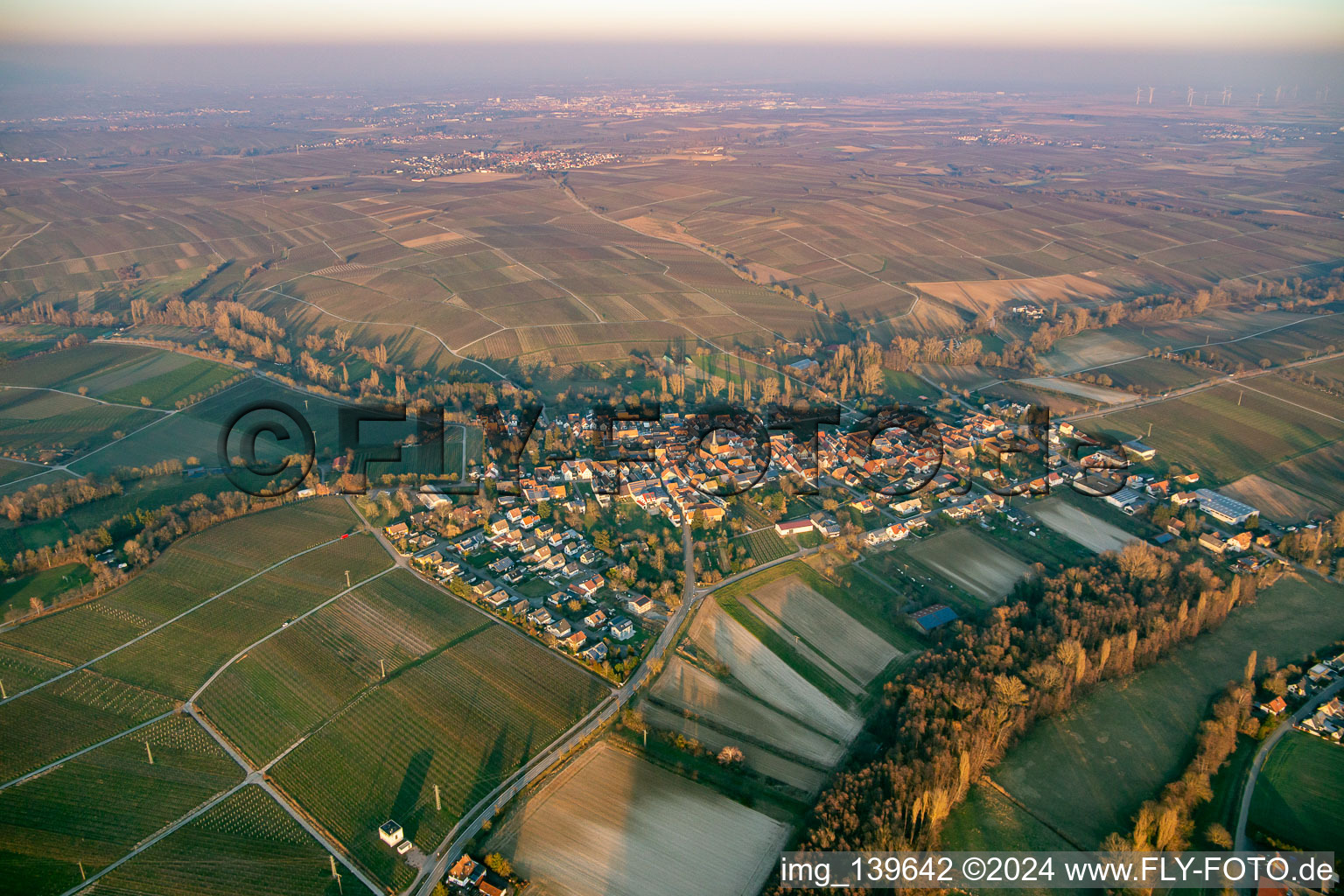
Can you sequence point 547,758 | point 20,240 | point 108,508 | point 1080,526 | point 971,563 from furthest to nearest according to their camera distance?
1. point 20,240
2. point 108,508
3. point 1080,526
4. point 971,563
5. point 547,758

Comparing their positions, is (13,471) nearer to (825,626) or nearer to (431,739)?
(431,739)

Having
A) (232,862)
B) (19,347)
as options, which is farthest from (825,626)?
(19,347)

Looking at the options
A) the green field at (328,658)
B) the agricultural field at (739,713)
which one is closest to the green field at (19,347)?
the green field at (328,658)

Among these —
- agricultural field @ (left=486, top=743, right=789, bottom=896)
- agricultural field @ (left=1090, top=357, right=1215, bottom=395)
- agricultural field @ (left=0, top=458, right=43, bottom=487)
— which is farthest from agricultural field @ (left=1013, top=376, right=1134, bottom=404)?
agricultural field @ (left=0, top=458, right=43, bottom=487)

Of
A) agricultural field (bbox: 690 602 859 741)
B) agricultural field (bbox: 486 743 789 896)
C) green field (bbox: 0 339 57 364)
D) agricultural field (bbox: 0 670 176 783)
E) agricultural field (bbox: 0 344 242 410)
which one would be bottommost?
agricultural field (bbox: 486 743 789 896)

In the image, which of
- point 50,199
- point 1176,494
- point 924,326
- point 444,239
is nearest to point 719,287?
point 924,326

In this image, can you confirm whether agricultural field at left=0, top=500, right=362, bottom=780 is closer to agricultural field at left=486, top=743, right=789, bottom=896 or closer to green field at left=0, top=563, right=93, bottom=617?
green field at left=0, top=563, right=93, bottom=617
